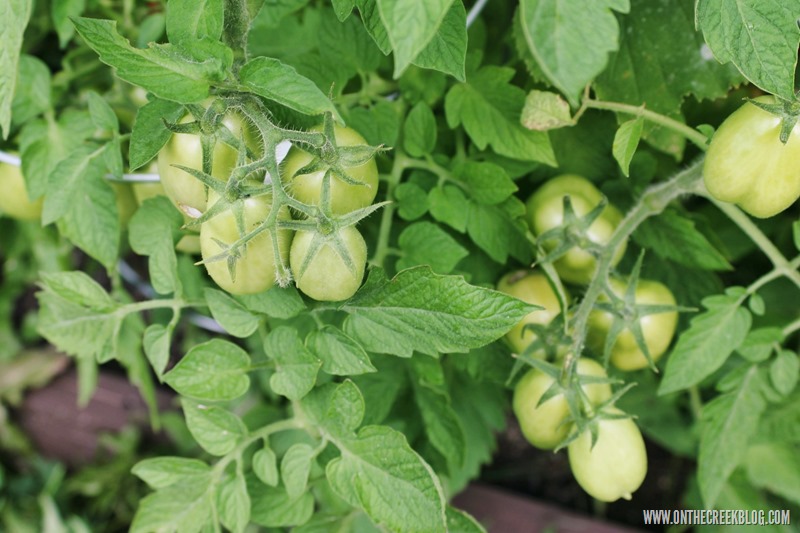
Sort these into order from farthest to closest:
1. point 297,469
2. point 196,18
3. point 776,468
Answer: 1. point 776,468
2. point 297,469
3. point 196,18

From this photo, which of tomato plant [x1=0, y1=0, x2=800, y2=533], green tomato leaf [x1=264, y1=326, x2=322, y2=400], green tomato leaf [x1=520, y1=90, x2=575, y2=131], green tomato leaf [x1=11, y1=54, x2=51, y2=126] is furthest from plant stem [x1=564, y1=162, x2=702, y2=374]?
green tomato leaf [x1=11, y1=54, x2=51, y2=126]

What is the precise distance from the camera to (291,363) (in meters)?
0.55

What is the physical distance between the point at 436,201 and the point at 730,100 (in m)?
0.36

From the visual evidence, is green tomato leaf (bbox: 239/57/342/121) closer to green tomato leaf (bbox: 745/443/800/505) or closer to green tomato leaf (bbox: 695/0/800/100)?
green tomato leaf (bbox: 695/0/800/100)

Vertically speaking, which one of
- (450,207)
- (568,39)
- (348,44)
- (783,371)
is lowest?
(783,371)

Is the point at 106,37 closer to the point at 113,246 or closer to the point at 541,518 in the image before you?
the point at 113,246

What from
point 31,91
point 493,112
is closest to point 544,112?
point 493,112

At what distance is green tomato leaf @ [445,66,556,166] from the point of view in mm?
622

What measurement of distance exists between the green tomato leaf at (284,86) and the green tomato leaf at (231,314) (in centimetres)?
18

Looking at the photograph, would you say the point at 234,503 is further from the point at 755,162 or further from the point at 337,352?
the point at 755,162

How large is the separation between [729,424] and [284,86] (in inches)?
19.2

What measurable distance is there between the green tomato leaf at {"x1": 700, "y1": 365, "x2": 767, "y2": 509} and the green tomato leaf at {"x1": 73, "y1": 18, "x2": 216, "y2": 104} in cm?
51

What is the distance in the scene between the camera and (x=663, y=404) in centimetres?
99

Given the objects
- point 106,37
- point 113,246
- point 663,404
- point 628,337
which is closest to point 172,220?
point 113,246
